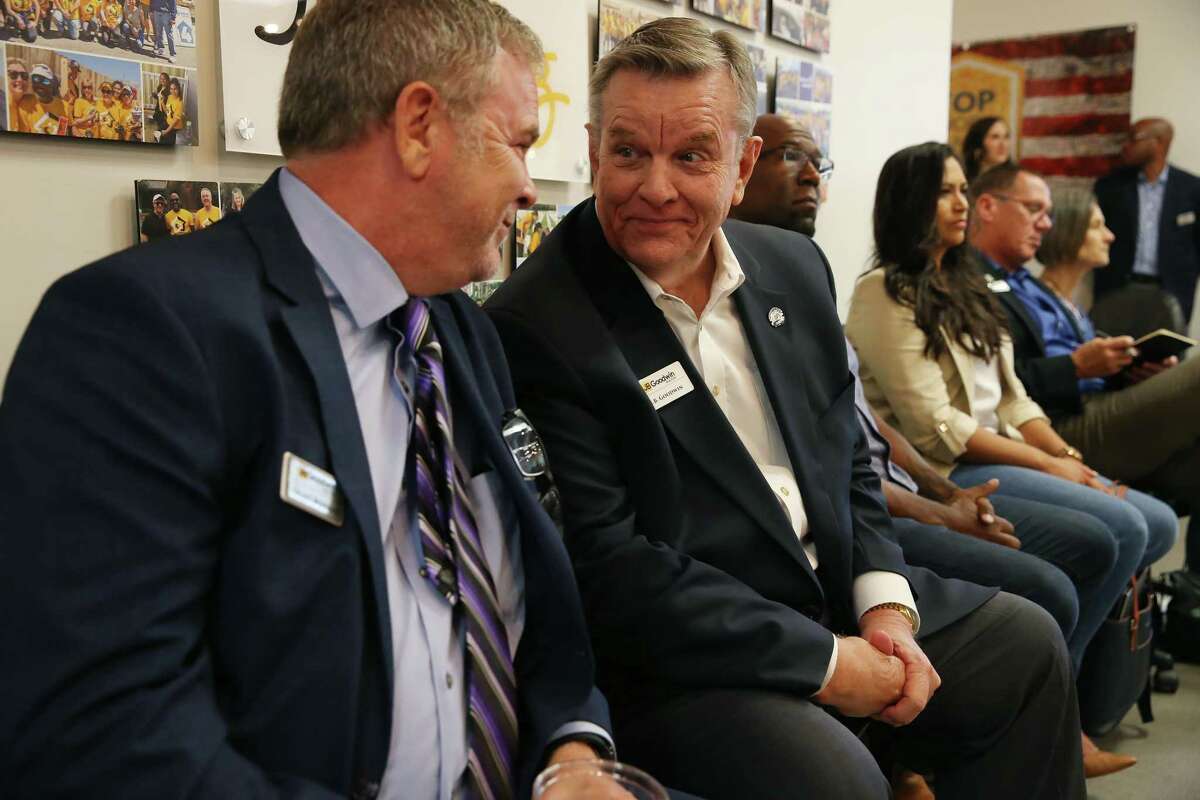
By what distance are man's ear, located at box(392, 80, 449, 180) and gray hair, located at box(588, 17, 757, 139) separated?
646 millimetres

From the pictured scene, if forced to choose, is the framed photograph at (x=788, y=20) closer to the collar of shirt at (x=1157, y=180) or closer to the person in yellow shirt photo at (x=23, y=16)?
the person in yellow shirt photo at (x=23, y=16)

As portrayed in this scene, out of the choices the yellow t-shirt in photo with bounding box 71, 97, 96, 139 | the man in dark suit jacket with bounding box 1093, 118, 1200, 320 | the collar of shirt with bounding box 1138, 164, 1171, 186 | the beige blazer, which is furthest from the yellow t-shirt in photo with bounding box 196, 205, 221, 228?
the collar of shirt with bounding box 1138, 164, 1171, 186

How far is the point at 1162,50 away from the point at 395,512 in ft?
26.3

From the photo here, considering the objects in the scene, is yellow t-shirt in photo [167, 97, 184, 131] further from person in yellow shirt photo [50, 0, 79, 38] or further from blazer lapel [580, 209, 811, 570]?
blazer lapel [580, 209, 811, 570]

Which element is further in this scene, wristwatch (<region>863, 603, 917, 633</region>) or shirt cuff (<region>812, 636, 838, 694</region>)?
wristwatch (<region>863, 603, 917, 633</region>)

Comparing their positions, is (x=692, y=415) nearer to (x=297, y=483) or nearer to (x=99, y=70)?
(x=297, y=483)

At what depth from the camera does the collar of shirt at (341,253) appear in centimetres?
122

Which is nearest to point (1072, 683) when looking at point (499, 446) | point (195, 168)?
point (499, 446)

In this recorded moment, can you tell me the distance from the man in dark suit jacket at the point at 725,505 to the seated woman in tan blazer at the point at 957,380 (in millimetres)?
1016

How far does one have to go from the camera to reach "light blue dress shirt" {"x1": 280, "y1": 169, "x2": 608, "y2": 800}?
1.20 meters

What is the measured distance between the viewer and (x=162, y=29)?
1701 mm

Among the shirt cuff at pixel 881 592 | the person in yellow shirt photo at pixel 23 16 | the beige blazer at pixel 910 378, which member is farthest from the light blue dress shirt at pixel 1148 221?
the person in yellow shirt photo at pixel 23 16

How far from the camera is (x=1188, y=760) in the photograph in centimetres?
292

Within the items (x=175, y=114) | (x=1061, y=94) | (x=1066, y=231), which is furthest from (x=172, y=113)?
(x=1061, y=94)
